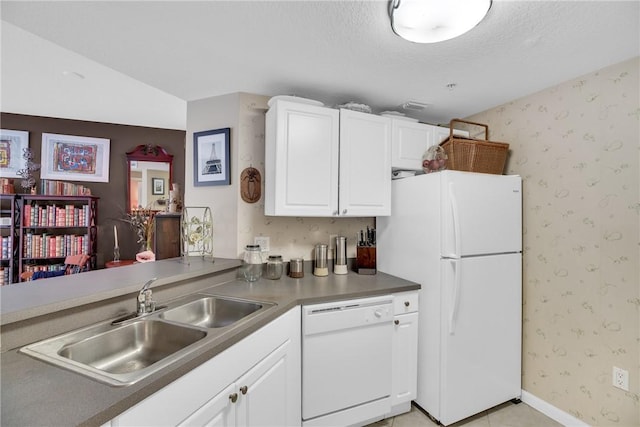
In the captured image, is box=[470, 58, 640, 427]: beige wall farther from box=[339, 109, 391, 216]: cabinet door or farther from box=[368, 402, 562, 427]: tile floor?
box=[339, 109, 391, 216]: cabinet door

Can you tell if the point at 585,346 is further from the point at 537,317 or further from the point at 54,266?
the point at 54,266

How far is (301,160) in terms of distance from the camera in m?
1.96

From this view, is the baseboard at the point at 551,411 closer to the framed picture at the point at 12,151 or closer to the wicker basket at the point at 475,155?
the wicker basket at the point at 475,155

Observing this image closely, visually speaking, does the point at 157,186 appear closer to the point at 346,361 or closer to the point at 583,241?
the point at 346,361

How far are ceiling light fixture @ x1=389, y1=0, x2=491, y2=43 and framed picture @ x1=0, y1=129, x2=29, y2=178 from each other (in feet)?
15.3

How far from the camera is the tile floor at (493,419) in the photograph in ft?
6.19

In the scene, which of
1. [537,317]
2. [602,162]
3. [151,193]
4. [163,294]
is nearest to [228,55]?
[163,294]

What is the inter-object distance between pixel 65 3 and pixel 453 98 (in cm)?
232

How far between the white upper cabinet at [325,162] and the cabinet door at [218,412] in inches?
42.1

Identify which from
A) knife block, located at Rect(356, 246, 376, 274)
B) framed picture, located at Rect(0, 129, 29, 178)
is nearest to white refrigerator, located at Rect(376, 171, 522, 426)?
knife block, located at Rect(356, 246, 376, 274)

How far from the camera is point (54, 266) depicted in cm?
369

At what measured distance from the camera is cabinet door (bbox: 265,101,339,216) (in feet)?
6.28

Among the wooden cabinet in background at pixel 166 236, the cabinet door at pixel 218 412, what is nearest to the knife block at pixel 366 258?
the cabinet door at pixel 218 412

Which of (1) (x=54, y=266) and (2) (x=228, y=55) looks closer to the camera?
(2) (x=228, y=55)
